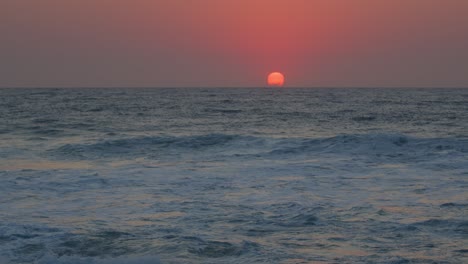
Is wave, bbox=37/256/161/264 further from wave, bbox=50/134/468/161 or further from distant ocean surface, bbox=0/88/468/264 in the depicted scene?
wave, bbox=50/134/468/161

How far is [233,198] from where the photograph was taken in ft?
41.8

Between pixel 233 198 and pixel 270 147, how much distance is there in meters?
10.5

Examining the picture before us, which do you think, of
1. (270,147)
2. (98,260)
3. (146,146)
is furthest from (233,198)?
(146,146)

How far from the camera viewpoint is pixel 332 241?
9188 millimetres

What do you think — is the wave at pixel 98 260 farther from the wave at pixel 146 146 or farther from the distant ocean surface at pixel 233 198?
the wave at pixel 146 146

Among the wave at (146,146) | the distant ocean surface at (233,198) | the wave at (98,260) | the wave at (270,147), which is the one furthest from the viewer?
the wave at (146,146)

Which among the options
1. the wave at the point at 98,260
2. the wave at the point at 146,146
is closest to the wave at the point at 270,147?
the wave at the point at 146,146

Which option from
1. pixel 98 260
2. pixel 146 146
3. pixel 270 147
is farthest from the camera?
pixel 146 146

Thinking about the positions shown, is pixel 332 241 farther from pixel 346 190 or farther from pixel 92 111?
pixel 92 111

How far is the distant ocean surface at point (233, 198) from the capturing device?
28.8 ft

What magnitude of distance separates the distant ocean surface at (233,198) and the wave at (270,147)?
3.0 inches

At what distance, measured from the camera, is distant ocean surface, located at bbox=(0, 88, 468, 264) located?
879 cm

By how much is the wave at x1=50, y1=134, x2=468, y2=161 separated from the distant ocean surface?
77 mm

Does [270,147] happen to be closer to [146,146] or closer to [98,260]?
[146,146]
